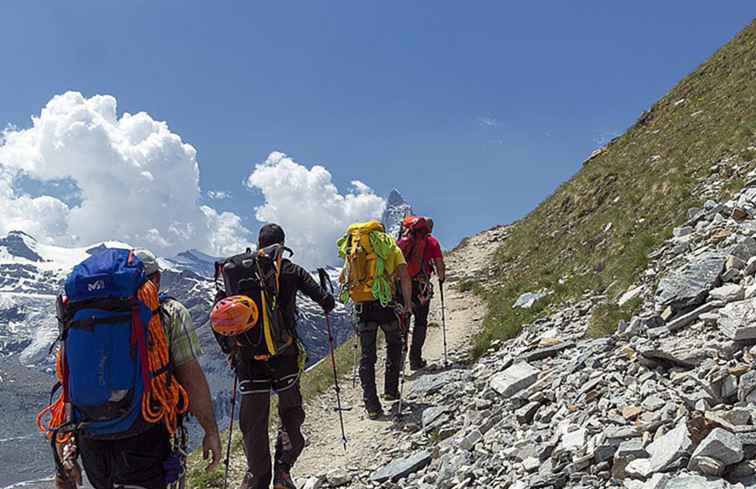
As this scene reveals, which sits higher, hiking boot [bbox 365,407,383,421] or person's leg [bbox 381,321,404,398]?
person's leg [bbox 381,321,404,398]

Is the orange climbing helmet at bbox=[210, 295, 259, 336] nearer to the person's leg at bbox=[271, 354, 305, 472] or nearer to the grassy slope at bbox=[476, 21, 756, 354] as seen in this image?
the person's leg at bbox=[271, 354, 305, 472]

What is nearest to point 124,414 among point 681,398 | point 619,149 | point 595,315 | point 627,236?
point 681,398

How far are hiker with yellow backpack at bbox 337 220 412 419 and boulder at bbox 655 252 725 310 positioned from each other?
411 centimetres

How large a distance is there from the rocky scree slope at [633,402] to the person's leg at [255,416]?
5.15 feet

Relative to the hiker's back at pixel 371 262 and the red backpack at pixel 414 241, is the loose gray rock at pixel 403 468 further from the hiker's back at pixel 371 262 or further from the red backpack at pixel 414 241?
the red backpack at pixel 414 241

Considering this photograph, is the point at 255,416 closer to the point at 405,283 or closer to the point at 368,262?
the point at 368,262

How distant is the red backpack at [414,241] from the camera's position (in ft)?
40.6

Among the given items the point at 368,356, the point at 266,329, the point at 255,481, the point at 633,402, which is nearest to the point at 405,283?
the point at 368,356

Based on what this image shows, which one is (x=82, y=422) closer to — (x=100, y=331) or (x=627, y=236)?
(x=100, y=331)

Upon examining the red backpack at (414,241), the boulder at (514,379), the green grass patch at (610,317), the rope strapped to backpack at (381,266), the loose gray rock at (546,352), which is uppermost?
the red backpack at (414,241)

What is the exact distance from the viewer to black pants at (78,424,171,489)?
4.71 m

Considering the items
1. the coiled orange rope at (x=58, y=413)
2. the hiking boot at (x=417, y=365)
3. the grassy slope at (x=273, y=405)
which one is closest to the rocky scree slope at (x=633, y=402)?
the grassy slope at (x=273, y=405)

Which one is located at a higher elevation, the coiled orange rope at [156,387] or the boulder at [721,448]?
the coiled orange rope at [156,387]

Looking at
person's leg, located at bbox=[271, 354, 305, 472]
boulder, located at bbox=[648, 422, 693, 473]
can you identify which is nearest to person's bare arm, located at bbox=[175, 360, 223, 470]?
person's leg, located at bbox=[271, 354, 305, 472]
